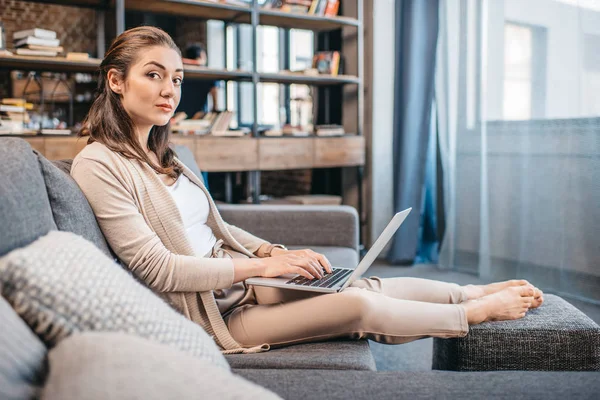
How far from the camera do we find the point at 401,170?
379 centimetres

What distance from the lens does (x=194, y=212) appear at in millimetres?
1623

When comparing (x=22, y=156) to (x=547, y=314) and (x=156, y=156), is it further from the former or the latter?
(x=547, y=314)

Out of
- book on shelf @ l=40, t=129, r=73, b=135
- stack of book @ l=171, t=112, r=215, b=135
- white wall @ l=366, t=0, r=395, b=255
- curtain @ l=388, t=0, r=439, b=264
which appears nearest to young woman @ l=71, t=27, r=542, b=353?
book on shelf @ l=40, t=129, r=73, b=135

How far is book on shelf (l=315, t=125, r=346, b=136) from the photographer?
3916 millimetres

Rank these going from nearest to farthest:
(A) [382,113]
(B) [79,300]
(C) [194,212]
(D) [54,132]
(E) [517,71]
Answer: (B) [79,300]
(C) [194,212]
(D) [54,132]
(E) [517,71]
(A) [382,113]

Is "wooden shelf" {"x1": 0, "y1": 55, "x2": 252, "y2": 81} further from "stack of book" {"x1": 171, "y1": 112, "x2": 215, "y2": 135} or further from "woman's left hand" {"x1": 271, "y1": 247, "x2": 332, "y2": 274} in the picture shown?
"woman's left hand" {"x1": 271, "y1": 247, "x2": 332, "y2": 274}

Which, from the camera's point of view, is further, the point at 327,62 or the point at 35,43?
the point at 327,62

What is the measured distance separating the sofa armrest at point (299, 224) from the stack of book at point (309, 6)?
6.04 feet

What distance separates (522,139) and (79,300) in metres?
2.88

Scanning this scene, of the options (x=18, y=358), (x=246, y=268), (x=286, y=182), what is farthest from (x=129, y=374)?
(x=286, y=182)

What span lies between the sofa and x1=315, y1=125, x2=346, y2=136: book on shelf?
2.54m

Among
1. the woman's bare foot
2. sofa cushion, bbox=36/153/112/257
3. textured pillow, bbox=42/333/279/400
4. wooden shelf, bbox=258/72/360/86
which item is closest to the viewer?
textured pillow, bbox=42/333/279/400

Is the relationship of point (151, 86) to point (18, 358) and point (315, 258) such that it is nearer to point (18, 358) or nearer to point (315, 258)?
point (315, 258)

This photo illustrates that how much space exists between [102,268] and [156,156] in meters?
0.87
